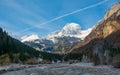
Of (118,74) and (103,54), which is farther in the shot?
(103,54)

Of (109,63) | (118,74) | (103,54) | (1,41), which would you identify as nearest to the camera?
(118,74)

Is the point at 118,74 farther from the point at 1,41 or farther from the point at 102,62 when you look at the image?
the point at 1,41

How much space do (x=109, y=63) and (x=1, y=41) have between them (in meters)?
80.6

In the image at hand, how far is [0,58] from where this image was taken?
112 meters

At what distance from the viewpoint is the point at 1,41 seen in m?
143

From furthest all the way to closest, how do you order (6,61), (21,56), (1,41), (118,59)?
(1,41) < (21,56) < (6,61) < (118,59)

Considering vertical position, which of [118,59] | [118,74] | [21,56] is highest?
[21,56]

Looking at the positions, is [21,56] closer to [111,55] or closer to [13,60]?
[13,60]

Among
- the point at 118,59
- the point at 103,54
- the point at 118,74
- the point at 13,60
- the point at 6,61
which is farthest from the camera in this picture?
the point at 13,60

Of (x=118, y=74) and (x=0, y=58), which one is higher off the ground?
(x=0, y=58)

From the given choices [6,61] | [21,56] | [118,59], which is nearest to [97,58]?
[118,59]

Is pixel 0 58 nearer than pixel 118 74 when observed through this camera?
No

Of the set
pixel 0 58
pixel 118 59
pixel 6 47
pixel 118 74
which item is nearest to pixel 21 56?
pixel 6 47

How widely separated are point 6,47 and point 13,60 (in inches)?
998
